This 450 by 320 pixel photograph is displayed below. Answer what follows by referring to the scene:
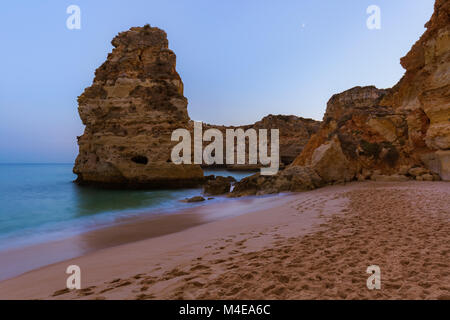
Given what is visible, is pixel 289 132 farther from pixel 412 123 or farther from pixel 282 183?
pixel 282 183

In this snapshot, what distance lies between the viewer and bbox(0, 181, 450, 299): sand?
1788 mm

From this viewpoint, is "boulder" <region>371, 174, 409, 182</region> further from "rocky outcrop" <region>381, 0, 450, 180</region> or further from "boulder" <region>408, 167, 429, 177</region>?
"rocky outcrop" <region>381, 0, 450, 180</region>

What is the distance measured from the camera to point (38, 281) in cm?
274

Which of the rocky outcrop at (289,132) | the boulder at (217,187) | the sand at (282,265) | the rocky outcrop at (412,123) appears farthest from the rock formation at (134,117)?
the rocky outcrop at (289,132)

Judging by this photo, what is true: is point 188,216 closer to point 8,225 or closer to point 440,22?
point 8,225

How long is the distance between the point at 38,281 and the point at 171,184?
40.9 ft

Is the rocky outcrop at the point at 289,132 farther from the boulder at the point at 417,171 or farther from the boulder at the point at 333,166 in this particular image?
the boulder at the point at 417,171

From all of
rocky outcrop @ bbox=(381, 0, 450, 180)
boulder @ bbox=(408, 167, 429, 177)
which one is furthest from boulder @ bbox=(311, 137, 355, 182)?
rocky outcrop @ bbox=(381, 0, 450, 180)

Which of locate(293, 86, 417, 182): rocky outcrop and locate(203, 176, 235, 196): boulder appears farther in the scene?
locate(203, 176, 235, 196): boulder

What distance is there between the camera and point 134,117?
50.3ft

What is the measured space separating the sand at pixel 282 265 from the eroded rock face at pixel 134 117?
11.7 m

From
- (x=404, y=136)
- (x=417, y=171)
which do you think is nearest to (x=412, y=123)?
(x=404, y=136)

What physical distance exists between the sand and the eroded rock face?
11739 millimetres
